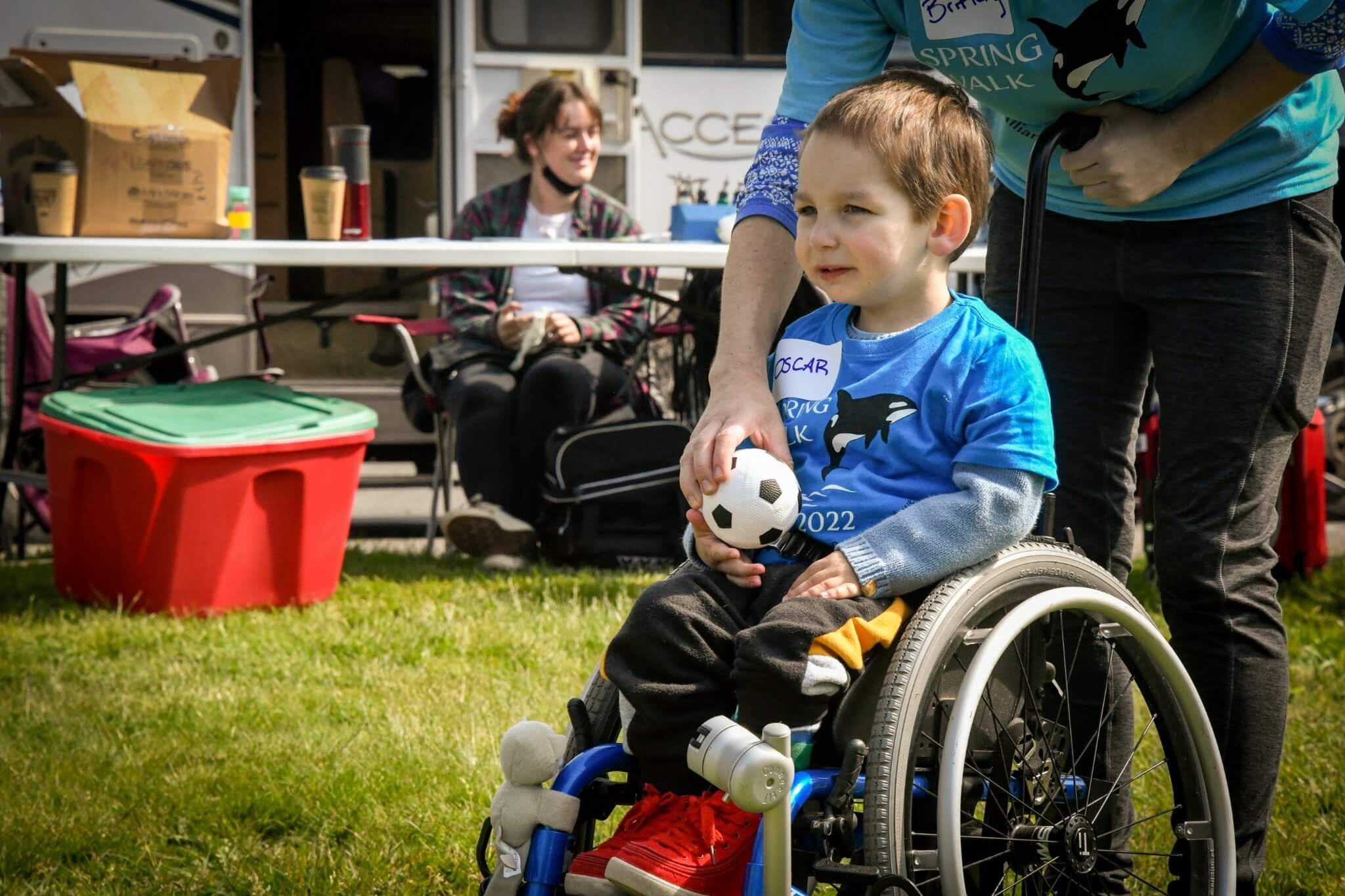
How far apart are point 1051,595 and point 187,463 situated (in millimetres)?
2720

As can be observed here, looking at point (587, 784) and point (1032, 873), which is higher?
point (587, 784)

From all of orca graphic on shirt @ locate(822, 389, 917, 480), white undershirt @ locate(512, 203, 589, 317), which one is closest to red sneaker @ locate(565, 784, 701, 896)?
orca graphic on shirt @ locate(822, 389, 917, 480)

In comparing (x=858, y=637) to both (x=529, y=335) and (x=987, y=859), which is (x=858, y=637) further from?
(x=529, y=335)

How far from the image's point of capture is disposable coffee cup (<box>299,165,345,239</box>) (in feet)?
14.5

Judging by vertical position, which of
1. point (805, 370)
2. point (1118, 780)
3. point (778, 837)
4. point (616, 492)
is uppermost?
point (805, 370)

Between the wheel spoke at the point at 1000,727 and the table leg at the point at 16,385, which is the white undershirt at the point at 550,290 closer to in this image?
the table leg at the point at 16,385

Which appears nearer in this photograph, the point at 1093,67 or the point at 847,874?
the point at 847,874

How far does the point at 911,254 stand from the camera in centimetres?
153

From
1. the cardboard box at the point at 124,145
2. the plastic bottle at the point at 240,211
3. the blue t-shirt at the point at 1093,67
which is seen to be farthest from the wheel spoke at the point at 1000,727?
the plastic bottle at the point at 240,211

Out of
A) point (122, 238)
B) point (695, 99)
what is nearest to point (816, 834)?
point (122, 238)

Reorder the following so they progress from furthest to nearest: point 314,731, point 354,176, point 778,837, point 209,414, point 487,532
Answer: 1. point 354,176
2. point 487,532
3. point 209,414
4. point 314,731
5. point 778,837

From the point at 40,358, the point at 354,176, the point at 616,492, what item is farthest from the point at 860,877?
the point at 40,358

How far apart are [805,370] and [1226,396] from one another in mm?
511

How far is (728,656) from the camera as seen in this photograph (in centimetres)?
144
